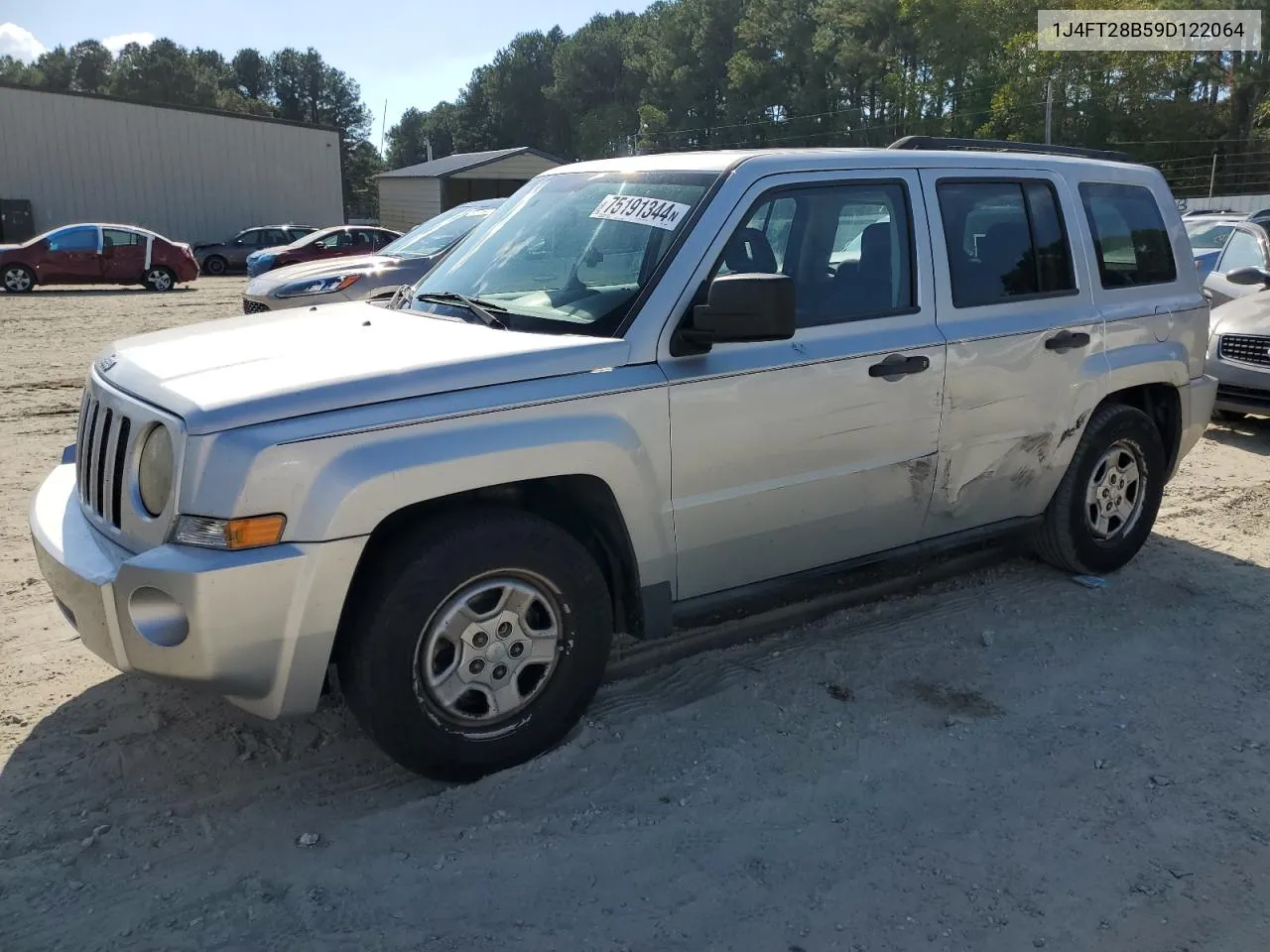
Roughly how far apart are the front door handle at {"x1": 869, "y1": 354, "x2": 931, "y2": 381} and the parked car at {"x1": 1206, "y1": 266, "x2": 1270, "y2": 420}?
501 centimetres

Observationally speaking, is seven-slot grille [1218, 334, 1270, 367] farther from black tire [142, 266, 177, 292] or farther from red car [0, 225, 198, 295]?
black tire [142, 266, 177, 292]

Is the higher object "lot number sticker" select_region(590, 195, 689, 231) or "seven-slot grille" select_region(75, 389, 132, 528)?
"lot number sticker" select_region(590, 195, 689, 231)

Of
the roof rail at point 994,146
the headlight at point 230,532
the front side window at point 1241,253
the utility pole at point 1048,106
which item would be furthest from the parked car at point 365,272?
the utility pole at point 1048,106

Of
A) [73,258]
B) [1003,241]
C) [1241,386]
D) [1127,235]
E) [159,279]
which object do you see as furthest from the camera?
[159,279]

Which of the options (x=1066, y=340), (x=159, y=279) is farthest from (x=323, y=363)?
(x=159, y=279)

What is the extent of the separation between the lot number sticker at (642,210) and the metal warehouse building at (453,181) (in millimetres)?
40817

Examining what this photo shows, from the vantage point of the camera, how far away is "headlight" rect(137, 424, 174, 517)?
3082 mm

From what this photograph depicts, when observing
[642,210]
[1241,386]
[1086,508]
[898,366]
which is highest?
[642,210]

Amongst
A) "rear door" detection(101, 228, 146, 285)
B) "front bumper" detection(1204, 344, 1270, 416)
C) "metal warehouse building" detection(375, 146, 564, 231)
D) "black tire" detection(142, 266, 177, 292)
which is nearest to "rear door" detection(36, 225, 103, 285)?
"rear door" detection(101, 228, 146, 285)

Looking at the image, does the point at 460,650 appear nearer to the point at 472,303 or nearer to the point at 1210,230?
the point at 472,303

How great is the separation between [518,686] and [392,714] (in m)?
0.47

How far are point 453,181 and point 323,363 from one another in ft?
152

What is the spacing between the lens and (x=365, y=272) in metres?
10.5

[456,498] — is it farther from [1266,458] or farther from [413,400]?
[1266,458]
